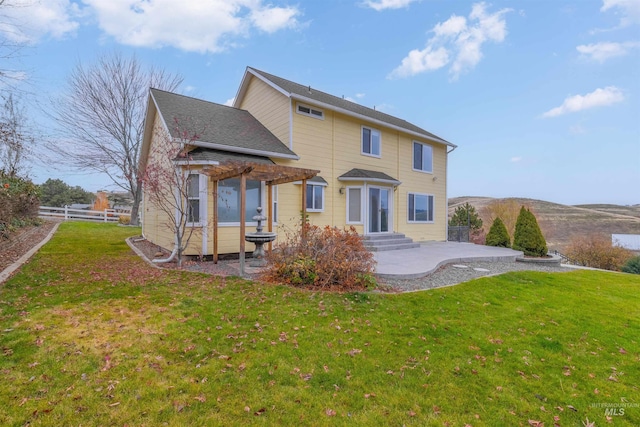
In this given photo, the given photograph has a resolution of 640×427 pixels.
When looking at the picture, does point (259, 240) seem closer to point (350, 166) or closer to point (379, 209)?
point (350, 166)

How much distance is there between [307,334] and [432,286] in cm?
395

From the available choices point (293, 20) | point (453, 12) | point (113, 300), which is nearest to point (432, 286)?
point (113, 300)

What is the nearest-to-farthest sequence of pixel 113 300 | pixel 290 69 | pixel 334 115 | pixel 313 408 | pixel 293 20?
1. pixel 313 408
2. pixel 113 300
3. pixel 334 115
4. pixel 293 20
5. pixel 290 69

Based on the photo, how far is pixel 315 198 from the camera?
11914 mm

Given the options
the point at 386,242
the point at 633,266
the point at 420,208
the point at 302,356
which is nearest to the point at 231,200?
the point at 386,242

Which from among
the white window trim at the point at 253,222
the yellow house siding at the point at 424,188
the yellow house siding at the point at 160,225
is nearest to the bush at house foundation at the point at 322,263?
the white window trim at the point at 253,222

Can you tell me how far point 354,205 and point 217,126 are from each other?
6.41 m

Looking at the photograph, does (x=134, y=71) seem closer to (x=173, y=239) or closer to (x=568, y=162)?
(x=173, y=239)

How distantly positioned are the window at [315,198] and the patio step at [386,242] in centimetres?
226

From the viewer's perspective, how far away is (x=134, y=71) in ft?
70.3

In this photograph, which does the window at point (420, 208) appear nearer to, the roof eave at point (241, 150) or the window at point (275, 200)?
the roof eave at point (241, 150)

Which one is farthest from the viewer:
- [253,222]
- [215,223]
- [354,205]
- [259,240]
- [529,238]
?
[354,205]

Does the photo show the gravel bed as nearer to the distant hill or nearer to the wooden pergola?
the wooden pergola

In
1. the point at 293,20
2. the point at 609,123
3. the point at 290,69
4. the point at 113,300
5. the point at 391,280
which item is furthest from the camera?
the point at 290,69
